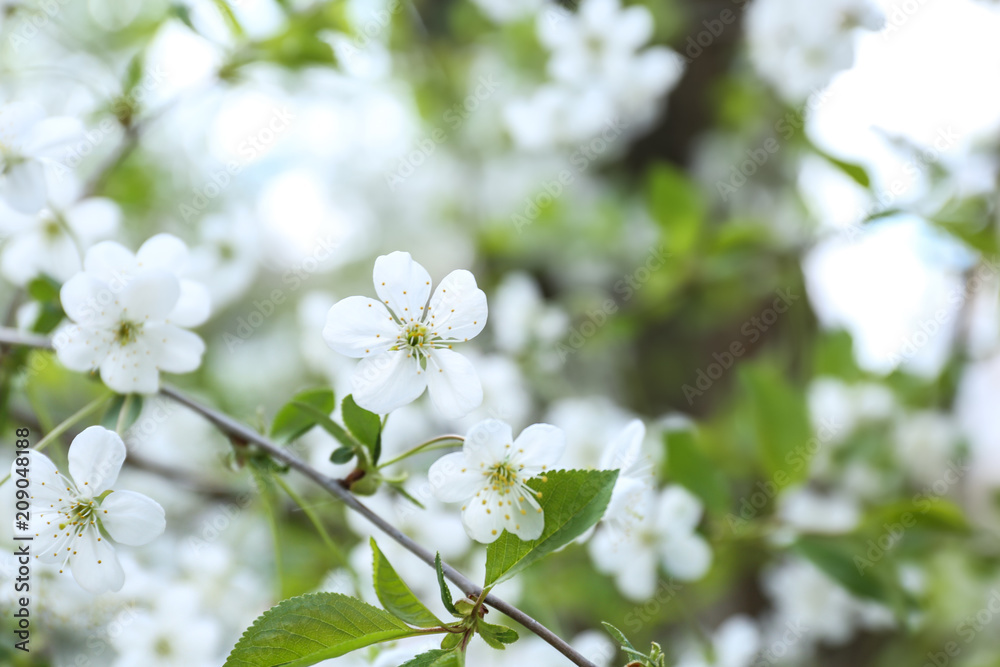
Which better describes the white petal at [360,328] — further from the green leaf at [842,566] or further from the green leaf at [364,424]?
the green leaf at [842,566]

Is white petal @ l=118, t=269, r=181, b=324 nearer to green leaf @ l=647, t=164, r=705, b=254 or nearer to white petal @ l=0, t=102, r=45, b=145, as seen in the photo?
white petal @ l=0, t=102, r=45, b=145

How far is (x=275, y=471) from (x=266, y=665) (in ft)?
0.45

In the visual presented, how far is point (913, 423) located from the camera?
1.28 meters

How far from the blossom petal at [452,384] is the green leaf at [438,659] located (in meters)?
0.16

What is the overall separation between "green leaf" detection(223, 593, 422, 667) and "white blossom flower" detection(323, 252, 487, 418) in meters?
0.13

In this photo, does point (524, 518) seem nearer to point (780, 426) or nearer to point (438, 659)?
point (438, 659)

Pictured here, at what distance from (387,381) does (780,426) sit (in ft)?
2.07

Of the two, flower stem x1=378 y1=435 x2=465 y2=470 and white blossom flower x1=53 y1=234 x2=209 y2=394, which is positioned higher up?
white blossom flower x1=53 y1=234 x2=209 y2=394

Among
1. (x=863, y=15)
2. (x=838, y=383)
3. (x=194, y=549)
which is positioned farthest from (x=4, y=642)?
(x=863, y=15)

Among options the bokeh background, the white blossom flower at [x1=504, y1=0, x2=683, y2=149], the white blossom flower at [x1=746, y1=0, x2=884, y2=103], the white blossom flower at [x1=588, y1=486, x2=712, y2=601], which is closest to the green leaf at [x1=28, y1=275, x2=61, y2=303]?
the bokeh background

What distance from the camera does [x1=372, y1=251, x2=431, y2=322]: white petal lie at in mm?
515

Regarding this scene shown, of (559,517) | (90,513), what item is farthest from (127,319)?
(559,517)

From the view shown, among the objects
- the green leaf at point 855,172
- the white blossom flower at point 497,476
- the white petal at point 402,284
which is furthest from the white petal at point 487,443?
the green leaf at point 855,172

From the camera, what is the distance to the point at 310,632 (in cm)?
47
